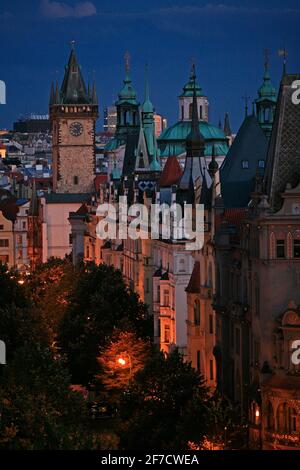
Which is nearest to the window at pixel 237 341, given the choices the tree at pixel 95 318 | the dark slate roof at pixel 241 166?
the dark slate roof at pixel 241 166

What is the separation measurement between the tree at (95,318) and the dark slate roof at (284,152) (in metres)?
30.6

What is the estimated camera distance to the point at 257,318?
9200cm

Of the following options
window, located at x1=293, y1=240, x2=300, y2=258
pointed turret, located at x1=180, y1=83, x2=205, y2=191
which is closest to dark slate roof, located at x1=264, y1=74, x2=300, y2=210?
window, located at x1=293, y1=240, x2=300, y2=258

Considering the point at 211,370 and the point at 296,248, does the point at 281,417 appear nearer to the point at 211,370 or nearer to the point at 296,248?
the point at 296,248

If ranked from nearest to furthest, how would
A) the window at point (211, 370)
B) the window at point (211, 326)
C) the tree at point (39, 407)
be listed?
1. the tree at point (39, 407)
2. the window at point (211, 370)
3. the window at point (211, 326)

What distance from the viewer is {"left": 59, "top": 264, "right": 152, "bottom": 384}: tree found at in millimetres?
120688

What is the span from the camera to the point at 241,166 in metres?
110

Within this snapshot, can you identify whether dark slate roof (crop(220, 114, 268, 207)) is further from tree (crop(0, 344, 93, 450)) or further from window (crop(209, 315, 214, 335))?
tree (crop(0, 344, 93, 450))

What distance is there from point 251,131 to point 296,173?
21657 mm

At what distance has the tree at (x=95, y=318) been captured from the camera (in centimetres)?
12069

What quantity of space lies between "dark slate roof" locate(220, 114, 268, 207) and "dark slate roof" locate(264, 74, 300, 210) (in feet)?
50.5

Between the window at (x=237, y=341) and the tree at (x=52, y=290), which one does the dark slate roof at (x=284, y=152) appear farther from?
the tree at (x=52, y=290)
